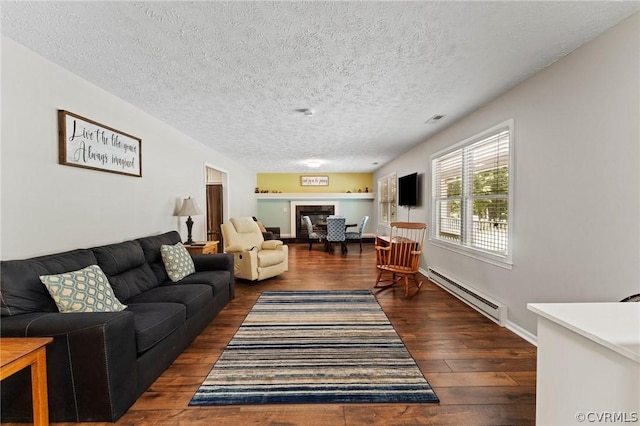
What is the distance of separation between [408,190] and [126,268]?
14.7 feet

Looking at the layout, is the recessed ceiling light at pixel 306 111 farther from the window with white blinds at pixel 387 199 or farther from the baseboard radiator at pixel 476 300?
the window with white blinds at pixel 387 199

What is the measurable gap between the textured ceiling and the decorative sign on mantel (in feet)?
1.29

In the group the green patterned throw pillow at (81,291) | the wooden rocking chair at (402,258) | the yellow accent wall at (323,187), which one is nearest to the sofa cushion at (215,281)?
the green patterned throw pillow at (81,291)

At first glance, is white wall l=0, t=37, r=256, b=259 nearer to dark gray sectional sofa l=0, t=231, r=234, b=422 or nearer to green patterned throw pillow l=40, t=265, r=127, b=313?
dark gray sectional sofa l=0, t=231, r=234, b=422

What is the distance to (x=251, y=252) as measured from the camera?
420cm

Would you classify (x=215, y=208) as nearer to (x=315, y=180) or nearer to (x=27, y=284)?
(x=315, y=180)

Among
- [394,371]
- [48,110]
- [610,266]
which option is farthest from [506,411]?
[48,110]

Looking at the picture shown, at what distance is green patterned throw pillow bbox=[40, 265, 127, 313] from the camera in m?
1.74

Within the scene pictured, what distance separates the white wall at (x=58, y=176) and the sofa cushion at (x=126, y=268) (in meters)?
0.24

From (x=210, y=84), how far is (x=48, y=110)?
3.95 feet

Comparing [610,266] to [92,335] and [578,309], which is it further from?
A: [92,335]

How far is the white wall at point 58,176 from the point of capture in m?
1.83

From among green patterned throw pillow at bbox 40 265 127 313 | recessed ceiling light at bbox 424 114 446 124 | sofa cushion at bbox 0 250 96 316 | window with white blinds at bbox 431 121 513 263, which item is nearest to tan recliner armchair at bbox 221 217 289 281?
→ green patterned throw pillow at bbox 40 265 127 313

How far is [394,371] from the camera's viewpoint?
2004mm
